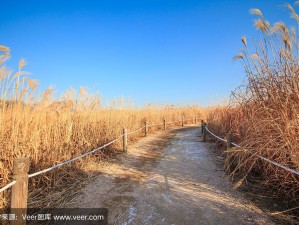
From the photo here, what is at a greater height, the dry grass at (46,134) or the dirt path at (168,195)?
the dry grass at (46,134)

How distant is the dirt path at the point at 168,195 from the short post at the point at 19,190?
98cm

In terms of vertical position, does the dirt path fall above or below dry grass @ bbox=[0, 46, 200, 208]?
below

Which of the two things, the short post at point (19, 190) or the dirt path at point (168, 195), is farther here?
the dirt path at point (168, 195)

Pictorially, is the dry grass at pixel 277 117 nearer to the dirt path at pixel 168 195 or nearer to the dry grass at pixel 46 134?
the dirt path at pixel 168 195

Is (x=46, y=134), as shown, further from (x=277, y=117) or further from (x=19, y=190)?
(x=277, y=117)

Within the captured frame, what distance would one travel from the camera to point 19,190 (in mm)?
2266

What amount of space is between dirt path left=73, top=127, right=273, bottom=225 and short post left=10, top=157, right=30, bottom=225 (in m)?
0.98

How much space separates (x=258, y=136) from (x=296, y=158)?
2.67ft

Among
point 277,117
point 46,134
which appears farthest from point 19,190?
point 277,117

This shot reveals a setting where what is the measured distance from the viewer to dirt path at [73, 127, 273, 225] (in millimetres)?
2744

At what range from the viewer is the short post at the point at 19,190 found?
2.22 meters

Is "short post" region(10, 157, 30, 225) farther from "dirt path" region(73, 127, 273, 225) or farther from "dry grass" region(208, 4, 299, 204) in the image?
"dry grass" region(208, 4, 299, 204)

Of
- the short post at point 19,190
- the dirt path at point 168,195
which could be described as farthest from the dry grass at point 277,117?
the short post at point 19,190

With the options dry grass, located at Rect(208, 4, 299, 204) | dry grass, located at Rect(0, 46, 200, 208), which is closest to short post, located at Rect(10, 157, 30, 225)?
dry grass, located at Rect(0, 46, 200, 208)
